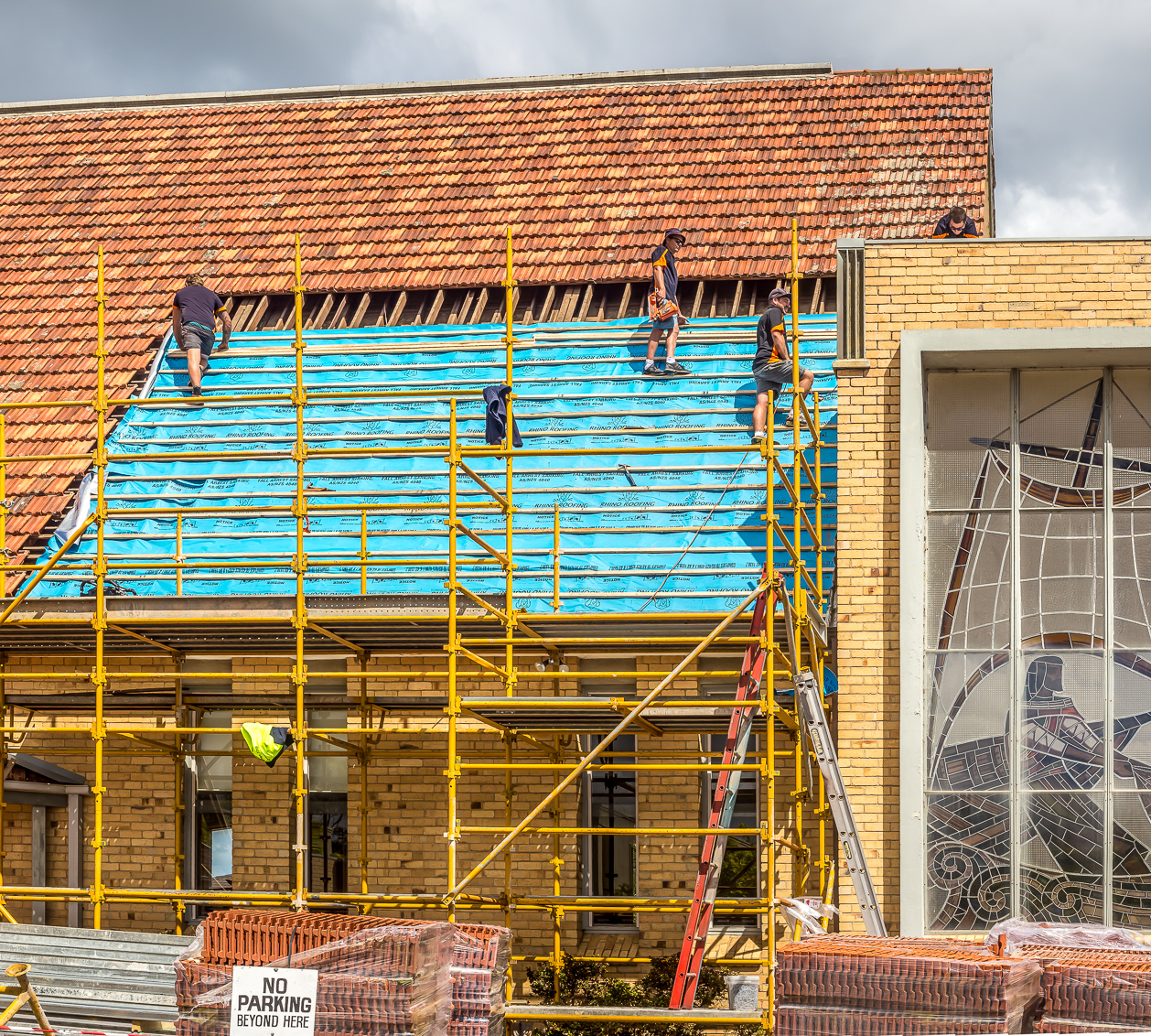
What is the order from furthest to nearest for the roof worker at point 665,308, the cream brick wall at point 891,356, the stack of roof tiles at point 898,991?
the roof worker at point 665,308 → the cream brick wall at point 891,356 → the stack of roof tiles at point 898,991

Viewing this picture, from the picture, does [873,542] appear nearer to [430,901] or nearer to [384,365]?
[430,901]

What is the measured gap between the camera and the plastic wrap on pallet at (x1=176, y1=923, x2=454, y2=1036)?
9797mm

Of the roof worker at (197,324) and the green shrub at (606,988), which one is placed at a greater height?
the roof worker at (197,324)

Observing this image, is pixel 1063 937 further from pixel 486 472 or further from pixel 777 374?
pixel 486 472

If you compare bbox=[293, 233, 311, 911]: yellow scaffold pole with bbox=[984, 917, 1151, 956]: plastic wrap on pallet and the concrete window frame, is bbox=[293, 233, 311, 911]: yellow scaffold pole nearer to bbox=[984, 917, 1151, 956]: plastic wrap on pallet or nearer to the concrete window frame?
the concrete window frame

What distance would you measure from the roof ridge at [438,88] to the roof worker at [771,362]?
23.5ft

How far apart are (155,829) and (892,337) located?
8580 millimetres

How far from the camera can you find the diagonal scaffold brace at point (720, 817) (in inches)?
447

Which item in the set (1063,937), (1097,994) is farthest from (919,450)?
(1097,994)

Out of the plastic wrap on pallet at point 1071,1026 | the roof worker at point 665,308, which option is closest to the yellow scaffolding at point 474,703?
the roof worker at point 665,308

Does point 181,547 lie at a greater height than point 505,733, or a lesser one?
greater

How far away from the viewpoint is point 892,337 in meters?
14.2

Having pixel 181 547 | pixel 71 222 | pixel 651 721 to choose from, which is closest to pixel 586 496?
pixel 651 721

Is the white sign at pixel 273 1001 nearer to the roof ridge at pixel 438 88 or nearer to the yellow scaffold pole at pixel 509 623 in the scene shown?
the yellow scaffold pole at pixel 509 623
